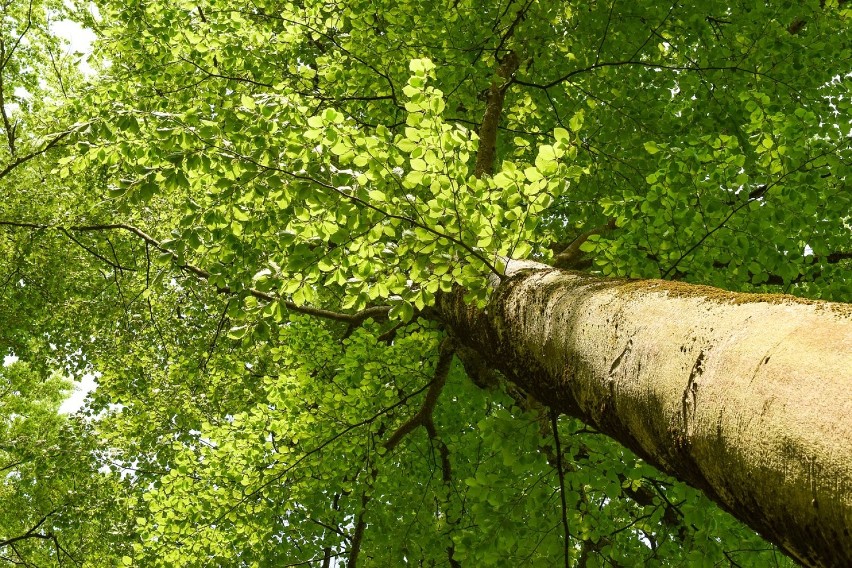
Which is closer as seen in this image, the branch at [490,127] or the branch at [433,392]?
the branch at [490,127]

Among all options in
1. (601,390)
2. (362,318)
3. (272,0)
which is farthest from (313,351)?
(601,390)

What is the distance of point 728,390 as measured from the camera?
1235mm

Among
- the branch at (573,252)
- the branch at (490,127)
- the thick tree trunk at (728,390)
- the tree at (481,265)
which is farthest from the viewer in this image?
the branch at (573,252)

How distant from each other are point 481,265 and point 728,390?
143 centimetres

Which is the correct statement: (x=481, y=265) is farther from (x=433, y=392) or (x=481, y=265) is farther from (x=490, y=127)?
(x=433, y=392)

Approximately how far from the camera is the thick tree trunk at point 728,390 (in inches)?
39.1

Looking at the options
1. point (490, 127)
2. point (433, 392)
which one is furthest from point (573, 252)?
point (433, 392)

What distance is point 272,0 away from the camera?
6.86 metres

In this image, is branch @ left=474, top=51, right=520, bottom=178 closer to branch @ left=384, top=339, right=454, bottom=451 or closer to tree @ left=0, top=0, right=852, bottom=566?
tree @ left=0, top=0, right=852, bottom=566

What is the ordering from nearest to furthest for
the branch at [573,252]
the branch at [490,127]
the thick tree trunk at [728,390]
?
the thick tree trunk at [728,390]
the branch at [490,127]
the branch at [573,252]

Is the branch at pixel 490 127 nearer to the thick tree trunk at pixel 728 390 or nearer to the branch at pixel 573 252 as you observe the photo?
the branch at pixel 573 252

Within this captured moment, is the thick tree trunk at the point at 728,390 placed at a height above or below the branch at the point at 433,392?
below

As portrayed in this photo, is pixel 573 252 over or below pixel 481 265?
over

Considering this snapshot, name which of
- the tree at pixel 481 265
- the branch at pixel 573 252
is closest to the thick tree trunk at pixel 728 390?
the tree at pixel 481 265
